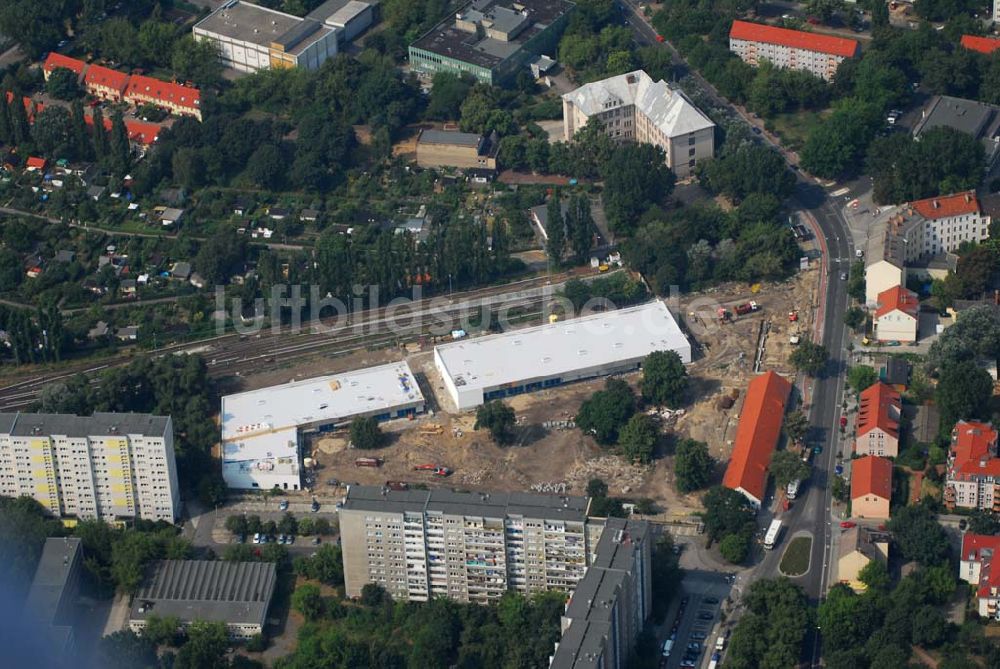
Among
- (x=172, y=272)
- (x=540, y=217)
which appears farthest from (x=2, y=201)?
(x=540, y=217)

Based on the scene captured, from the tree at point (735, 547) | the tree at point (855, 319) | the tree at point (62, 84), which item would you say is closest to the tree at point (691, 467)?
the tree at point (735, 547)

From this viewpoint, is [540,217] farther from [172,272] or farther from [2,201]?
[2,201]

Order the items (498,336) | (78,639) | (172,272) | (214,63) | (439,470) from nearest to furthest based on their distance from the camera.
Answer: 1. (78,639)
2. (439,470)
3. (498,336)
4. (172,272)
5. (214,63)

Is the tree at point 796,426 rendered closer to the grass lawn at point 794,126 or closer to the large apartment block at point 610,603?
the large apartment block at point 610,603

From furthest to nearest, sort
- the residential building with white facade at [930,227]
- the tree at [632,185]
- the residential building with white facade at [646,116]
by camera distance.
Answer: the residential building with white facade at [646,116], the tree at [632,185], the residential building with white facade at [930,227]

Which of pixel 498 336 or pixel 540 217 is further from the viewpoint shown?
pixel 540 217

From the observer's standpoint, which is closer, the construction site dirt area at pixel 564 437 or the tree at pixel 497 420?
the construction site dirt area at pixel 564 437

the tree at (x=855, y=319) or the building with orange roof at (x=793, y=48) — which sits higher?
the building with orange roof at (x=793, y=48)
